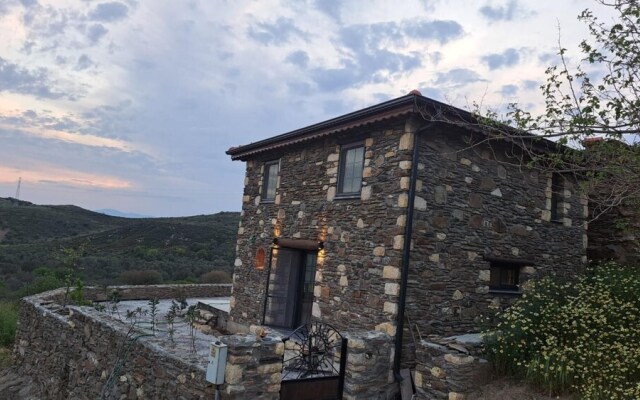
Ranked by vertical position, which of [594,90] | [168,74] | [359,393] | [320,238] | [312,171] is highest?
[168,74]

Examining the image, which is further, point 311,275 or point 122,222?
point 122,222

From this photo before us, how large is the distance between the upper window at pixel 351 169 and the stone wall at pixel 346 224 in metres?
0.13

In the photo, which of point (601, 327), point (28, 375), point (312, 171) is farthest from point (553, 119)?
point (28, 375)

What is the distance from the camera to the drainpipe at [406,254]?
707cm

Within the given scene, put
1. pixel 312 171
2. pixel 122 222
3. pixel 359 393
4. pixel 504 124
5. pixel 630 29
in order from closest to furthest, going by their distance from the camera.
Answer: pixel 630 29
pixel 504 124
pixel 359 393
pixel 312 171
pixel 122 222

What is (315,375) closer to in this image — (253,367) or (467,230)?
(253,367)

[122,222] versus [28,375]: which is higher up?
[122,222]

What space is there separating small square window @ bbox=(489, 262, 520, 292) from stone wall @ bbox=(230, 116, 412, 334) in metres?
2.64

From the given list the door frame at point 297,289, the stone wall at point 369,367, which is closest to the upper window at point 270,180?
the door frame at point 297,289

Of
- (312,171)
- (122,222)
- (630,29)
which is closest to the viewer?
(630,29)

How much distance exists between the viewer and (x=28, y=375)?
10.2 m

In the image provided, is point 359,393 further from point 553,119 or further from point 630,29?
point 630,29

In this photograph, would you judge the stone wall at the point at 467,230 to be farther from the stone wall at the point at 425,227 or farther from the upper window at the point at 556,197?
the upper window at the point at 556,197

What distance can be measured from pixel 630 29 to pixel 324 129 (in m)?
5.20
